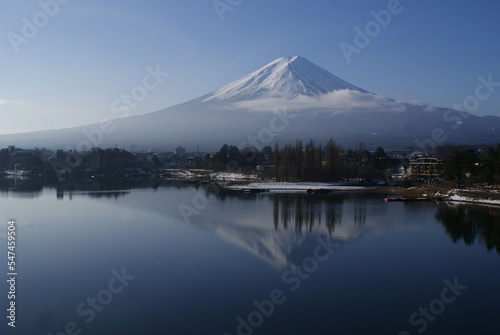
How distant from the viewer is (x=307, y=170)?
18453mm

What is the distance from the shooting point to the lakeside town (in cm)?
1356

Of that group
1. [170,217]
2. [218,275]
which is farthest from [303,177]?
[218,275]

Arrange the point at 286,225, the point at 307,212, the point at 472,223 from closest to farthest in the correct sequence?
the point at 286,225, the point at 472,223, the point at 307,212

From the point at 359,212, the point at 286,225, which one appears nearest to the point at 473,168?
the point at 359,212

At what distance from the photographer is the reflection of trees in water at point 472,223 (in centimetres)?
681

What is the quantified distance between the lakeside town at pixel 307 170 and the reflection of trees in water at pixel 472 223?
1640 millimetres

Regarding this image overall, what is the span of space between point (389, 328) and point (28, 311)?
9.73 feet

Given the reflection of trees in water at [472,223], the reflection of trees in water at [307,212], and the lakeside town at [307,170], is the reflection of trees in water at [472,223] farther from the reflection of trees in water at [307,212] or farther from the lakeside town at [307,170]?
the reflection of trees in water at [307,212]

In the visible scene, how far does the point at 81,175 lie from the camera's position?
2738 centimetres

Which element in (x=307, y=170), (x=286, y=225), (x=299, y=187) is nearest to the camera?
(x=286, y=225)

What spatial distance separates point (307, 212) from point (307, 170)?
8.77 m

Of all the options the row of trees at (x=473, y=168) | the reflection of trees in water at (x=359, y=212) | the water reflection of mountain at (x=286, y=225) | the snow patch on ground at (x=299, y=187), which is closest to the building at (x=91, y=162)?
the snow patch on ground at (x=299, y=187)

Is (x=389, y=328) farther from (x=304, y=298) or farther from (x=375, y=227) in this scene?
(x=375, y=227)

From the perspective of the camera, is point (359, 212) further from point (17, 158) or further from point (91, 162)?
point (17, 158)
